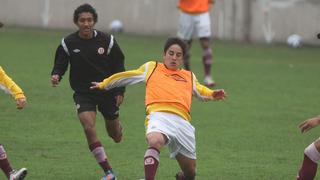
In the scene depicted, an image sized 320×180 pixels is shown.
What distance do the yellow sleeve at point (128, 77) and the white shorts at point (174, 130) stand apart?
518 mm

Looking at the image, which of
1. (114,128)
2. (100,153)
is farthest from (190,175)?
(114,128)

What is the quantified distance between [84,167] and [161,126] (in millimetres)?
2233

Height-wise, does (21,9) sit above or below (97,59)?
below

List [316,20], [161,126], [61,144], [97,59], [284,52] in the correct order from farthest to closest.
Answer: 1. [316,20]
2. [284,52]
3. [61,144]
4. [97,59]
5. [161,126]

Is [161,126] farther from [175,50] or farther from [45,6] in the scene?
A: [45,6]

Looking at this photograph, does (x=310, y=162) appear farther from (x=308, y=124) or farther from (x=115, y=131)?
(x=115, y=131)

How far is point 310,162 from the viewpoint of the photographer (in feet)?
29.5

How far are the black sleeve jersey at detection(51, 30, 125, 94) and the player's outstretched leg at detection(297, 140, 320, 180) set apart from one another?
2357mm

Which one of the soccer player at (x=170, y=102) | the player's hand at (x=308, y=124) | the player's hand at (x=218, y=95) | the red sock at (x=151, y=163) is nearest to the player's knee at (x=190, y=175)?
the soccer player at (x=170, y=102)

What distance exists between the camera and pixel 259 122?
1440cm

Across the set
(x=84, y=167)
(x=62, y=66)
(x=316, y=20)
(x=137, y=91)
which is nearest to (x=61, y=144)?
(x=84, y=167)

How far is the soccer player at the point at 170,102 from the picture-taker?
345 inches

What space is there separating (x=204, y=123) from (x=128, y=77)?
498 centimetres

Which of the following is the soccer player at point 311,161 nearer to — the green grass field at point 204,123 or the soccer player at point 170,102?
the soccer player at point 170,102
